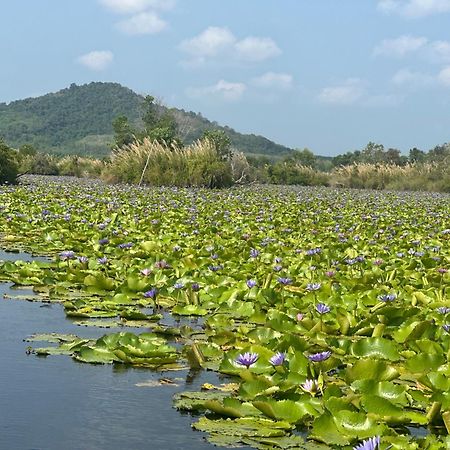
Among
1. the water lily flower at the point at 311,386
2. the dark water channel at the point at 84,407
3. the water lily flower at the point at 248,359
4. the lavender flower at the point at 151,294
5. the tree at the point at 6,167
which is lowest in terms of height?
the dark water channel at the point at 84,407

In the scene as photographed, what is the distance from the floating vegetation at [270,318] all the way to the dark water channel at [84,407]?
0.36 feet

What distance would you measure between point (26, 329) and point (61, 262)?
2156mm

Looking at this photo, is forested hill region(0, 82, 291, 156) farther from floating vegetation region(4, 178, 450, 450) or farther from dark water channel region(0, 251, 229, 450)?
dark water channel region(0, 251, 229, 450)

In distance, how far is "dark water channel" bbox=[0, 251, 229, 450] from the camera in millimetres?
2779

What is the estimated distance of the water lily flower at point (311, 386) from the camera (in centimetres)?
319

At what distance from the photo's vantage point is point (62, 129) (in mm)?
104750

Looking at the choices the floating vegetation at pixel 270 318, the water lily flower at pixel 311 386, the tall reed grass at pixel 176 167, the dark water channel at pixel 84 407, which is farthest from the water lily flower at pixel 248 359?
the tall reed grass at pixel 176 167

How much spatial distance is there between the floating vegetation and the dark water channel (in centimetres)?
11

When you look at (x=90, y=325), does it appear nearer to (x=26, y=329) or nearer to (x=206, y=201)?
(x=26, y=329)

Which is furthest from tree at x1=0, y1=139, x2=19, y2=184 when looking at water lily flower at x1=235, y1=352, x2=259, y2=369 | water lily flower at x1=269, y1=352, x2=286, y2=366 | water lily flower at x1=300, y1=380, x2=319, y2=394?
water lily flower at x1=300, y1=380, x2=319, y2=394

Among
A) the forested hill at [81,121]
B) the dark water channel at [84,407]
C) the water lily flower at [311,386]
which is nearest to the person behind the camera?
the dark water channel at [84,407]

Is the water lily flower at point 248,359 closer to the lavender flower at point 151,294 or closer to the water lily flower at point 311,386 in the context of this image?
the water lily flower at point 311,386

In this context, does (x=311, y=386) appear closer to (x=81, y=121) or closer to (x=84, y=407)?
(x=84, y=407)

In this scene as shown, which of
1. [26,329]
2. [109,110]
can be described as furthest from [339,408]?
[109,110]
